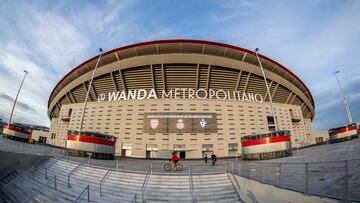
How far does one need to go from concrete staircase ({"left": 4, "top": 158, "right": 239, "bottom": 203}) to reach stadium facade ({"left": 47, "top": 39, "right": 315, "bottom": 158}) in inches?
648

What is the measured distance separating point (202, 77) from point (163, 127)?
10.2 metres

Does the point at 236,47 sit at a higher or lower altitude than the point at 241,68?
higher

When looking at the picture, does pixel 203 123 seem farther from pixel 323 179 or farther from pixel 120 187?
pixel 323 179

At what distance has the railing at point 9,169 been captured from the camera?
14688 mm

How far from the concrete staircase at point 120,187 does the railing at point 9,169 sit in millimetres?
2904

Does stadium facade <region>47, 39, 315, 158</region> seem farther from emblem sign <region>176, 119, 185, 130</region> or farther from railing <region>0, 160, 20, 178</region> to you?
railing <region>0, 160, 20, 178</region>

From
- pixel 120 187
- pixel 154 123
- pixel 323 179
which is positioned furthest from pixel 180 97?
pixel 323 179

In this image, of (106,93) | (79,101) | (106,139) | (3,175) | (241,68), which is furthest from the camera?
(79,101)

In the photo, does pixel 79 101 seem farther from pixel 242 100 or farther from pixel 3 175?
pixel 242 100

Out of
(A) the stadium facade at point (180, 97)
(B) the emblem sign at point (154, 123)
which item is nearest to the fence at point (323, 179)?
(A) the stadium facade at point (180, 97)

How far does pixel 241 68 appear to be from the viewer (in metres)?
29.5

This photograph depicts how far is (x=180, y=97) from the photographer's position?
98.5 ft

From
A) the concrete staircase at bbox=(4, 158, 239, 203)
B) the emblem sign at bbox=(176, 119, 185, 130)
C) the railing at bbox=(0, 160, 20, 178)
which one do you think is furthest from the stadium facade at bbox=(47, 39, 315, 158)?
the concrete staircase at bbox=(4, 158, 239, 203)

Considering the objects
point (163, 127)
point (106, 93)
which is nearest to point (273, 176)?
point (163, 127)
